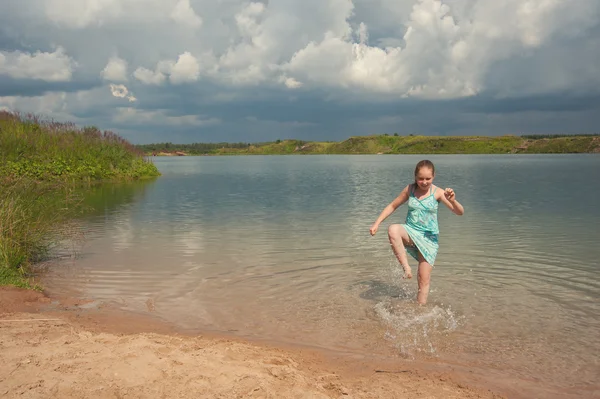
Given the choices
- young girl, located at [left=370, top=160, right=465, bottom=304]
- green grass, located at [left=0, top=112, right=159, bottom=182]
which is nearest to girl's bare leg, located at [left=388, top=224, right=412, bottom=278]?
young girl, located at [left=370, top=160, right=465, bottom=304]

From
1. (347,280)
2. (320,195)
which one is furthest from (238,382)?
(320,195)

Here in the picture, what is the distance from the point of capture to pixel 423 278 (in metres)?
8.50

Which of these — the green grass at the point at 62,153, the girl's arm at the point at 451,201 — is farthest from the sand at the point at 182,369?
the green grass at the point at 62,153

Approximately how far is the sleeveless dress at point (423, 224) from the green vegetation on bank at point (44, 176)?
7.10 meters

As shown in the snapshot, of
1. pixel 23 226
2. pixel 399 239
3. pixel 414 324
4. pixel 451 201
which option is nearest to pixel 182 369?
pixel 414 324

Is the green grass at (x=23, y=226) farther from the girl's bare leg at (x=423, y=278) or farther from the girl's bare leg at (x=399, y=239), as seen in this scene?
the girl's bare leg at (x=423, y=278)

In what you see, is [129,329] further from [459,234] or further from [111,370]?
[459,234]

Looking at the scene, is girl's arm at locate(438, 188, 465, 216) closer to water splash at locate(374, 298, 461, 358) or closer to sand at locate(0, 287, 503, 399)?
water splash at locate(374, 298, 461, 358)

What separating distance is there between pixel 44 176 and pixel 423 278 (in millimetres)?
29551

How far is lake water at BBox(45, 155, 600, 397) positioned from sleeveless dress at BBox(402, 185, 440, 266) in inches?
42.3

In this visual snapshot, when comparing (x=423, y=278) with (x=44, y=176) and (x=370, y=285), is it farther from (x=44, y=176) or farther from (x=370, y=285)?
(x=44, y=176)

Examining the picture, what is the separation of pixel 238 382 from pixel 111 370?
1.36 metres

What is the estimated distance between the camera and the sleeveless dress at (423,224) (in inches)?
325

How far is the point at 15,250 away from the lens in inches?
407
